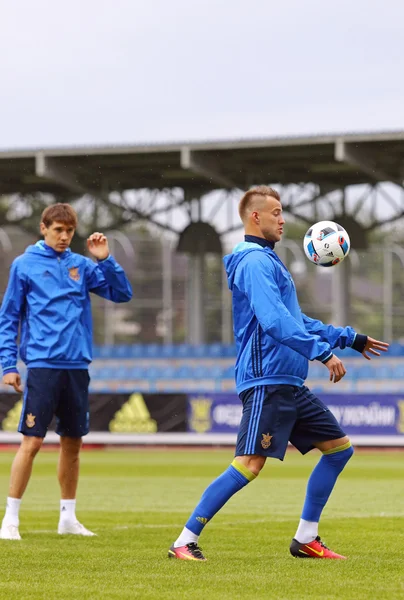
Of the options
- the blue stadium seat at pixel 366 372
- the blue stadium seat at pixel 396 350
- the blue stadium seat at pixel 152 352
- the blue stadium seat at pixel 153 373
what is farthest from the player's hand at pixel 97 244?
the blue stadium seat at pixel 152 352

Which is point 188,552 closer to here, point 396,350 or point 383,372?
point 383,372

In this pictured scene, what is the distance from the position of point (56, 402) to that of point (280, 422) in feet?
7.05

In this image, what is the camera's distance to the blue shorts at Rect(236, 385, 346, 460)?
21.5ft

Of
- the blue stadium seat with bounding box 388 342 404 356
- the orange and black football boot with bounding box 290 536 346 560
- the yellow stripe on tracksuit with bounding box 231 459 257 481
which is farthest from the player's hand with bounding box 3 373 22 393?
the blue stadium seat with bounding box 388 342 404 356

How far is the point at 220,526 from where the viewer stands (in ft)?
30.5

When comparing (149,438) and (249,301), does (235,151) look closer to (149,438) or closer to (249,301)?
(149,438)

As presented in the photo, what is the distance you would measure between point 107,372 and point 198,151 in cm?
664

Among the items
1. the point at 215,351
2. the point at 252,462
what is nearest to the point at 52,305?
the point at 252,462

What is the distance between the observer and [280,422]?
6.59 m

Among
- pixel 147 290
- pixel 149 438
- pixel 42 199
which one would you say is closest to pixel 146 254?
pixel 147 290

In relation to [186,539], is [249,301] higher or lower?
higher

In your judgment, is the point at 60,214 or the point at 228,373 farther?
the point at 228,373

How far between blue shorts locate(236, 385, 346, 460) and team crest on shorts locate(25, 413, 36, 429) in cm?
191

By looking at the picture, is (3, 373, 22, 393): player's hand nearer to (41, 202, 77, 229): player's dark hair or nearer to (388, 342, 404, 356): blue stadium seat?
(41, 202, 77, 229): player's dark hair
